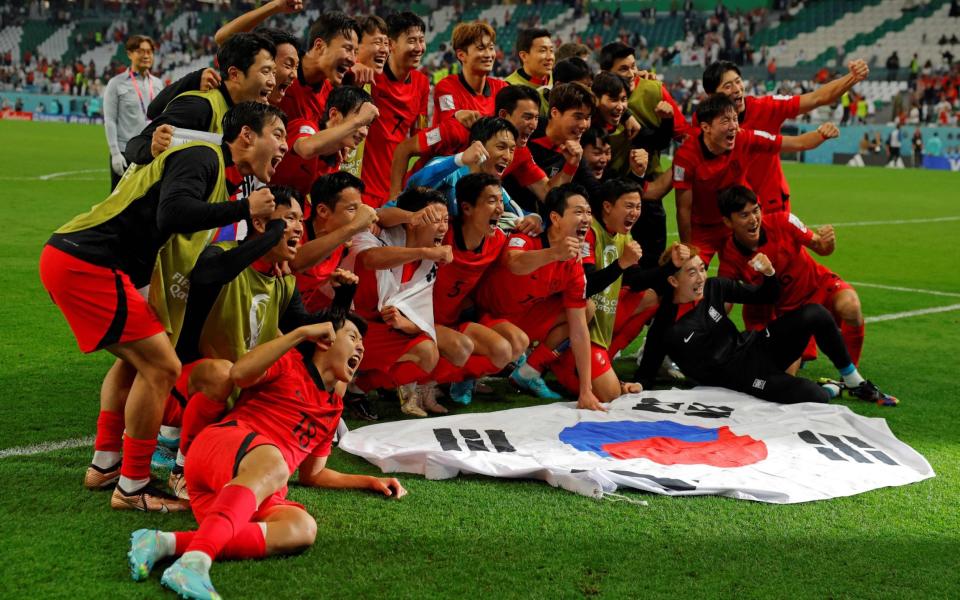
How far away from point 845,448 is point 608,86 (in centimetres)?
274

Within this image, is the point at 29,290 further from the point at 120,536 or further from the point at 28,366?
Answer: the point at 120,536

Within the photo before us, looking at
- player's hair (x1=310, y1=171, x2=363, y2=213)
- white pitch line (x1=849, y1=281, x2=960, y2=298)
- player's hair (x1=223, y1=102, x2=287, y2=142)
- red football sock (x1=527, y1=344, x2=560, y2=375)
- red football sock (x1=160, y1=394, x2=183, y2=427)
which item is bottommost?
white pitch line (x1=849, y1=281, x2=960, y2=298)

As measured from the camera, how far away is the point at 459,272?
5.62 metres

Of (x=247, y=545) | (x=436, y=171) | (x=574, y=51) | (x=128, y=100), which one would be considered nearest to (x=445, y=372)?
(x=436, y=171)

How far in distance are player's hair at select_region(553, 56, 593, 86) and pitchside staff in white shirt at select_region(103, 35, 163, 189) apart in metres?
4.78

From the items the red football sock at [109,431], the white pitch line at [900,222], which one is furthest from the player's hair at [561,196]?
the white pitch line at [900,222]

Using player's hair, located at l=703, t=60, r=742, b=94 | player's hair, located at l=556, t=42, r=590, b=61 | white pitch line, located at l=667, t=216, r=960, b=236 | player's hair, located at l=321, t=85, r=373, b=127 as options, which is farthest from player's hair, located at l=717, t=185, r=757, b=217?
white pitch line, located at l=667, t=216, r=960, b=236

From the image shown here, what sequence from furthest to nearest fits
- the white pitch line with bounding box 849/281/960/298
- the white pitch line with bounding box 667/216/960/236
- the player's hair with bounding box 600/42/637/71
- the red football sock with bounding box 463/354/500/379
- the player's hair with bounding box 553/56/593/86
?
the white pitch line with bounding box 667/216/960/236 → the white pitch line with bounding box 849/281/960/298 → the player's hair with bounding box 600/42/637/71 → the player's hair with bounding box 553/56/593/86 → the red football sock with bounding box 463/354/500/379

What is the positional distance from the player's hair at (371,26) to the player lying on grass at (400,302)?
3.87 ft

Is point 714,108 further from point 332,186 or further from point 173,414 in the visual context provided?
point 173,414

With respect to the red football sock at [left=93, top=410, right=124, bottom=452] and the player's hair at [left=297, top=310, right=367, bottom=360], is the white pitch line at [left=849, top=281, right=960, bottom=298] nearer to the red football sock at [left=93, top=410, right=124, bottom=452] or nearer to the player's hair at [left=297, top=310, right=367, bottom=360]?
the player's hair at [left=297, top=310, right=367, bottom=360]

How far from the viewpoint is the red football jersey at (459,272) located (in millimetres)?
5598

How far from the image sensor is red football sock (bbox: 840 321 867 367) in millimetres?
6539

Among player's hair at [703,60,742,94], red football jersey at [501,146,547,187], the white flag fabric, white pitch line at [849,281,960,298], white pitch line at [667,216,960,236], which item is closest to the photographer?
the white flag fabric
